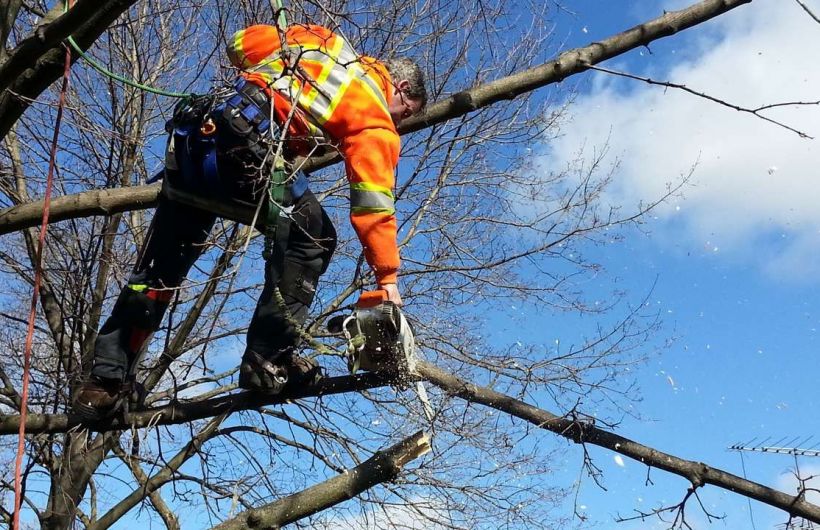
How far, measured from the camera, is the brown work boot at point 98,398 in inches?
159

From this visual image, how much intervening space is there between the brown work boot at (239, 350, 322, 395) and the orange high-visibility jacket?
66 centimetres

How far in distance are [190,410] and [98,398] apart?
416mm


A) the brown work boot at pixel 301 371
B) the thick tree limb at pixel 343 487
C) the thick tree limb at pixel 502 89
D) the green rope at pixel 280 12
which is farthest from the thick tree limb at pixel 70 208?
the thick tree limb at pixel 343 487

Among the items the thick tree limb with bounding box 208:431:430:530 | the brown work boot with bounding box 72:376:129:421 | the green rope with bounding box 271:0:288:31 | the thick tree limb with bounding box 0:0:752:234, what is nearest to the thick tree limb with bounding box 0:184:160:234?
the thick tree limb with bounding box 0:0:752:234

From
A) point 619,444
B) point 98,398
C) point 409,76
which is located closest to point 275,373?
point 98,398

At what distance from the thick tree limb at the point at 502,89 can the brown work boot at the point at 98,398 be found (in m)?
0.79

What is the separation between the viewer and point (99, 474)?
24.7 feet

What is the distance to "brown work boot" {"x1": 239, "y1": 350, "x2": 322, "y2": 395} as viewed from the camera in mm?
3953

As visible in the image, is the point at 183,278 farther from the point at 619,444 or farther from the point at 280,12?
the point at 619,444

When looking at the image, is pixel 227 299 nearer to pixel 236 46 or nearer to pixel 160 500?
pixel 160 500

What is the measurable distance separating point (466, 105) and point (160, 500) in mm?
5552

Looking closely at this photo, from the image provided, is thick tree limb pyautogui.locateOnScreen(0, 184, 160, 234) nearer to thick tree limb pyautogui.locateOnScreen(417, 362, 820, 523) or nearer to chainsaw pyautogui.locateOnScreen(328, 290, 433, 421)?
chainsaw pyautogui.locateOnScreen(328, 290, 433, 421)

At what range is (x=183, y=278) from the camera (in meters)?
4.10

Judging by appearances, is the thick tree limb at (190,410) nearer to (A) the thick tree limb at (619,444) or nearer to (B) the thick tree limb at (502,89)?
(A) the thick tree limb at (619,444)
